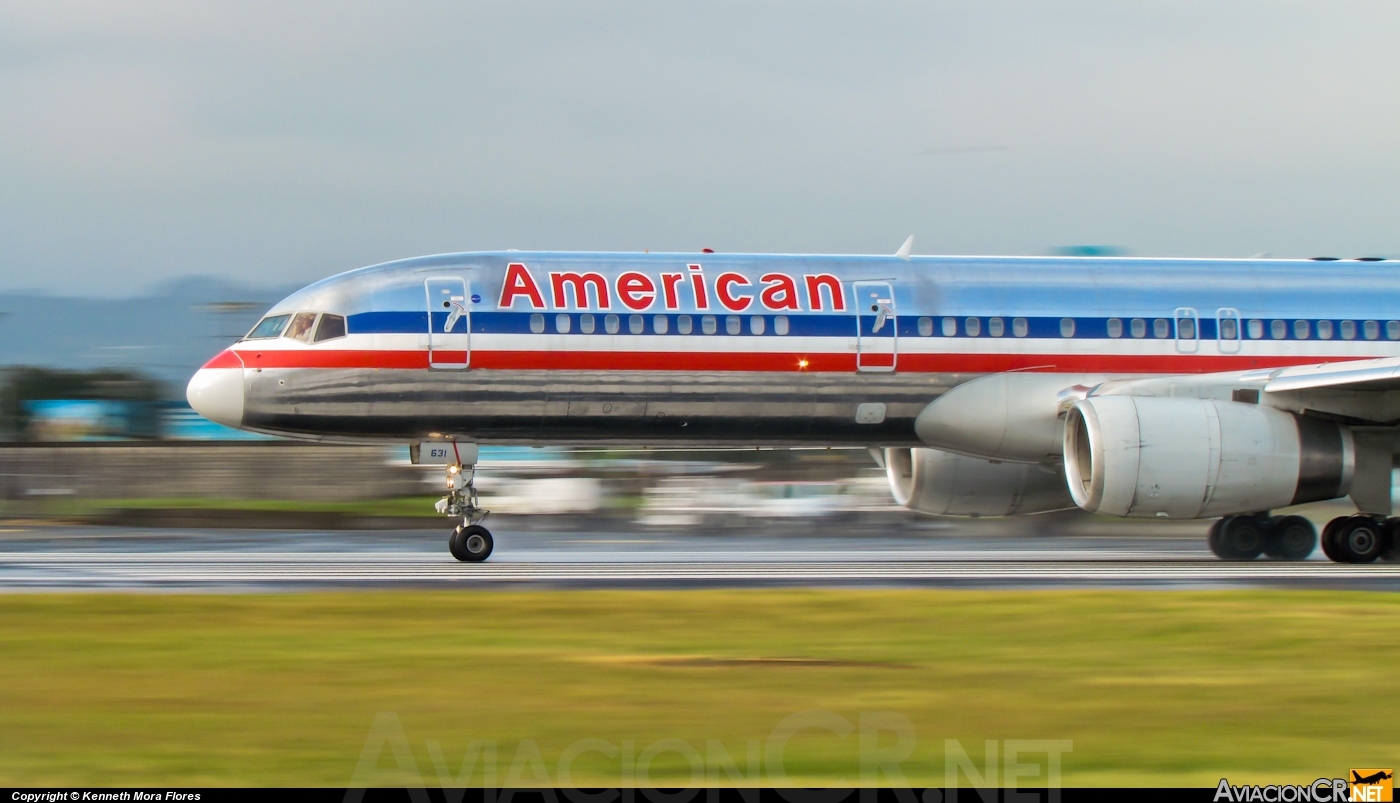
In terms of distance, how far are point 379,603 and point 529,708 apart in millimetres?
4962

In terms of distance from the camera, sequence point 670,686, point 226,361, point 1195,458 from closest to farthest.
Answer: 1. point 670,686
2. point 1195,458
3. point 226,361

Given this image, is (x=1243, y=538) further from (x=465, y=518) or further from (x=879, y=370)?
(x=465, y=518)

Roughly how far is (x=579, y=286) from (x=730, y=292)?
1.92 m

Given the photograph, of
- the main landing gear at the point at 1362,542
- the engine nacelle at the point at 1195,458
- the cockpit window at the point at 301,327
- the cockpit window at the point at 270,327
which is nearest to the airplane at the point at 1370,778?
the engine nacelle at the point at 1195,458

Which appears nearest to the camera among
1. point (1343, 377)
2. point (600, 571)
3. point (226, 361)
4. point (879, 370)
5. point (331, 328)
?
point (600, 571)

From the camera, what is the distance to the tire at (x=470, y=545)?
59.8 feet

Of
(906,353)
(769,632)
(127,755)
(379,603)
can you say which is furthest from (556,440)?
(127,755)

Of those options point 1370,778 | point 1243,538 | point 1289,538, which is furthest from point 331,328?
point 1370,778

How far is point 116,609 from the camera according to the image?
41.1 ft

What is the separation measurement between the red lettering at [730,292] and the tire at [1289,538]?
25.0ft

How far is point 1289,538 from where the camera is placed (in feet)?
65.8

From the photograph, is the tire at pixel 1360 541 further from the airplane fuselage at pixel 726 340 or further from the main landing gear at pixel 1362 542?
the airplane fuselage at pixel 726 340

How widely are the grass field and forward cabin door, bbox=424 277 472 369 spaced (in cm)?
526

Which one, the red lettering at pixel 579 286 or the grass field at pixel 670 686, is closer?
the grass field at pixel 670 686
